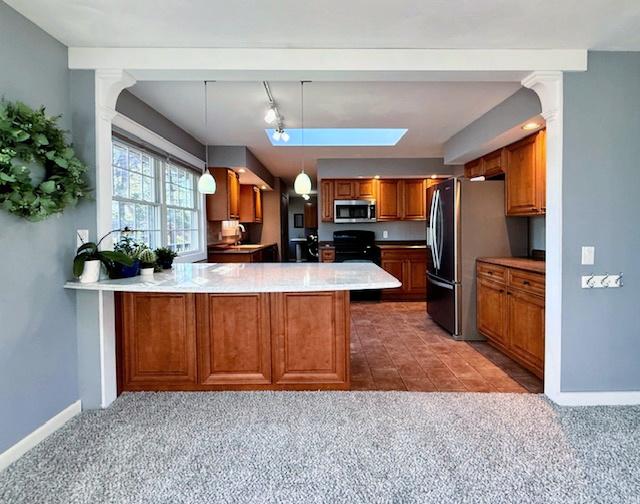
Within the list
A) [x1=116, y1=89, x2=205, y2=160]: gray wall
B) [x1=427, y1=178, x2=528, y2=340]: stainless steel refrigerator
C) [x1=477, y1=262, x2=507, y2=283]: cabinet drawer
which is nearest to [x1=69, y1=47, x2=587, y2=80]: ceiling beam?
[x1=116, y1=89, x2=205, y2=160]: gray wall

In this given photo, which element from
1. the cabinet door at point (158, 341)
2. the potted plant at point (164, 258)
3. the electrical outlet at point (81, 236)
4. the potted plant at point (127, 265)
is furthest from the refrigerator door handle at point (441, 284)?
the electrical outlet at point (81, 236)

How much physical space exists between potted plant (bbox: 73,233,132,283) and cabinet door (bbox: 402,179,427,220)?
16.4 feet

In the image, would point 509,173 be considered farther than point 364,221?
No

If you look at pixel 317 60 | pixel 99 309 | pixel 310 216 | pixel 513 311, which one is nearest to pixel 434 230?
pixel 513 311

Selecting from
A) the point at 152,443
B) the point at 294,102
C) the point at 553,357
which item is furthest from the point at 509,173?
the point at 152,443

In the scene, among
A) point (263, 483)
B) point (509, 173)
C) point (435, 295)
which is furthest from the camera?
point (435, 295)

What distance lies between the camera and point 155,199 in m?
4.10

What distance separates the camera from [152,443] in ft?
7.08

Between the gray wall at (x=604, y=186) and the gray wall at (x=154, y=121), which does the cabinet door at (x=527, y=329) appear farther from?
the gray wall at (x=154, y=121)

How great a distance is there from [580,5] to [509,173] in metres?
2.06

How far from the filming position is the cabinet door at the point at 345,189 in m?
6.58

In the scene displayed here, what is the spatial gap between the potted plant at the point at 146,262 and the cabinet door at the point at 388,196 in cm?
438

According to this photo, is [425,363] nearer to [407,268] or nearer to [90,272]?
[90,272]

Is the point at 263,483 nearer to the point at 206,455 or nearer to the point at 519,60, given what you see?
the point at 206,455
